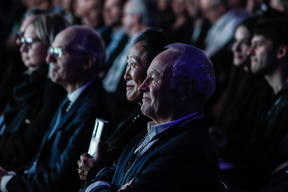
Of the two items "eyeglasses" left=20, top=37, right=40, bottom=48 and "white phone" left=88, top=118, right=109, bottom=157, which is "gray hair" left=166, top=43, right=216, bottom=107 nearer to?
"white phone" left=88, top=118, right=109, bottom=157

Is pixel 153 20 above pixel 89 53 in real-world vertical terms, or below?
below

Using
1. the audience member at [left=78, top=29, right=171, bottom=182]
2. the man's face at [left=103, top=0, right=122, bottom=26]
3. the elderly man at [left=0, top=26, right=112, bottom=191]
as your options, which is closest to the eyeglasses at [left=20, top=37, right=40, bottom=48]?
the elderly man at [left=0, top=26, right=112, bottom=191]

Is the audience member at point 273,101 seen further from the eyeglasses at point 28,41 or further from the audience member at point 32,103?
the eyeglasses at point 28,41

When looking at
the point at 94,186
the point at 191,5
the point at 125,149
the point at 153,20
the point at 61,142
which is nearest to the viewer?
the point at 94,186

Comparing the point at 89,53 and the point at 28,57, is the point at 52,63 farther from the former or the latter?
the point at 28,57

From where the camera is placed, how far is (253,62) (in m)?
3.65

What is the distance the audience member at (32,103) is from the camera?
11.0 ft

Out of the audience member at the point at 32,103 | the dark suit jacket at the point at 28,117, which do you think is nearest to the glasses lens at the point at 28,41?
the audience member at the point at 32,103

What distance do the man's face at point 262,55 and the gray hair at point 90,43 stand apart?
3.78 feet

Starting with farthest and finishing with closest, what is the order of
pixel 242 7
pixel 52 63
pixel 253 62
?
pixel 242 7
pixel 253 62
pixel 52 63

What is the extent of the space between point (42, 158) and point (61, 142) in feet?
0.63

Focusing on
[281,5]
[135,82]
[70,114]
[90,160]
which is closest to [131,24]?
[281,5]

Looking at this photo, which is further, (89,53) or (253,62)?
(253,62)

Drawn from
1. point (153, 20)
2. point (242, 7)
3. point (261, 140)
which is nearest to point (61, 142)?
point (261, 140)
